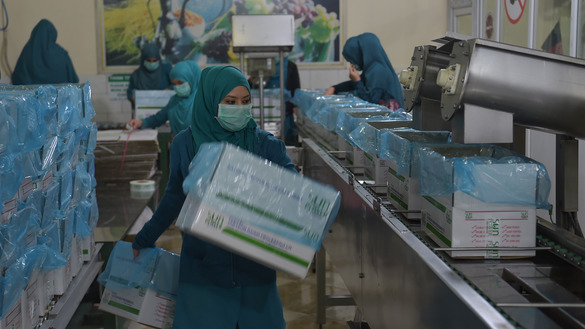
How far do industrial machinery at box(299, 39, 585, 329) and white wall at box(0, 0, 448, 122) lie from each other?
6344 mm

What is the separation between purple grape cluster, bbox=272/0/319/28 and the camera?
8.32 metres

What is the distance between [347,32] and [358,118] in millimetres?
5696

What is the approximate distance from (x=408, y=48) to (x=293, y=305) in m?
4.85

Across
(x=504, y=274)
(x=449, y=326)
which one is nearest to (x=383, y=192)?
(x=504, y=274)

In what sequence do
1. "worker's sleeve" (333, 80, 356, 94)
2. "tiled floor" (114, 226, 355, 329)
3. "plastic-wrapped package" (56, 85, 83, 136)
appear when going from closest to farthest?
1. "plastic-wrapped package" (56, 85, 83, 136)
2. "tiled floor" (114, 226, 355, 329)
3. "worker's sleeve" (333, 80, 356, 94)

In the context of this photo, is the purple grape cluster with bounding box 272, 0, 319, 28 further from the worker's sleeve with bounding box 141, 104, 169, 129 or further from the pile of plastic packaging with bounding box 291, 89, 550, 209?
the pile of plastic packaging with bounding box 291, 89, 550, 209

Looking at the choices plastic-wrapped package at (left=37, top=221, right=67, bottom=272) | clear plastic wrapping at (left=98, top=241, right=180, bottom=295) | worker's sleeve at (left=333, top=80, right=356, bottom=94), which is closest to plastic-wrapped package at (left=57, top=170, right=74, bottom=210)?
plastic-wrapped package at (left=37, top=221, right=67, bottom=272)

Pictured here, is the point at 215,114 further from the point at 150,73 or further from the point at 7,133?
the point at 150,73

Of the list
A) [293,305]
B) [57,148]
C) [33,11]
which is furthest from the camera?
[33,11]

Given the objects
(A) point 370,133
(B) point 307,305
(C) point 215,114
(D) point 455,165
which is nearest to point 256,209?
(D) point 455,165

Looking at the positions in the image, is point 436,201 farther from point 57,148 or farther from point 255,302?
point 57,148

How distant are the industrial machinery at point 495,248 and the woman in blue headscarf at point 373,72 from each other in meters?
2.50

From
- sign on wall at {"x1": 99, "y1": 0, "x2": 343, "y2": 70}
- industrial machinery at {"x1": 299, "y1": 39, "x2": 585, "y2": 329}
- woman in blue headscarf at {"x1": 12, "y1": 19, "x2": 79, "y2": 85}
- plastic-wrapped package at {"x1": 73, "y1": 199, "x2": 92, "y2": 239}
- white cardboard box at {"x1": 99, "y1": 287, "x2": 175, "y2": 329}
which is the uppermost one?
sign on wall at {"x1": 99, "y1": 0, "x2": 343, "y2": 70}

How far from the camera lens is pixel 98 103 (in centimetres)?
841
